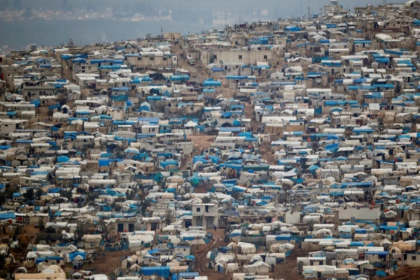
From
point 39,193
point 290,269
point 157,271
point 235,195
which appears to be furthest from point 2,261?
point 235,195

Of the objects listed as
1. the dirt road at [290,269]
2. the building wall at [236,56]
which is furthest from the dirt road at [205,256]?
the building wall at [236,56]

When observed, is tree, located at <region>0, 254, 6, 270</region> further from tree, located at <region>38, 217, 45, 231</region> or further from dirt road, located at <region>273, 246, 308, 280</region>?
dirt road, located at <region>273, 246, 308, 280</region>

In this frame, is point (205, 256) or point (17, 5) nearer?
point (205, 256)

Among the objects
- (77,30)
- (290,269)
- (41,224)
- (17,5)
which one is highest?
(17,5)

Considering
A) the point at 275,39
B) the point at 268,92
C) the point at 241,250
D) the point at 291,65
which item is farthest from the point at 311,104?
the point at 241,250

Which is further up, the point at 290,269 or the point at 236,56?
the point at 236,56

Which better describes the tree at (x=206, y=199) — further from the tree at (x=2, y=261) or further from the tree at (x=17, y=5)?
the tree at (x=17, y=5)

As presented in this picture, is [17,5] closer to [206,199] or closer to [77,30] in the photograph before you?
[77,30]

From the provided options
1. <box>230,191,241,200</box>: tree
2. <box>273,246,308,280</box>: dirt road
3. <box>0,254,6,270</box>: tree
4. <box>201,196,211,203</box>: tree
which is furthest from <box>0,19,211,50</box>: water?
<box>273,246,308,280</box>: dirt road

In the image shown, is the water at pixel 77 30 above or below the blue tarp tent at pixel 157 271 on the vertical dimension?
above
